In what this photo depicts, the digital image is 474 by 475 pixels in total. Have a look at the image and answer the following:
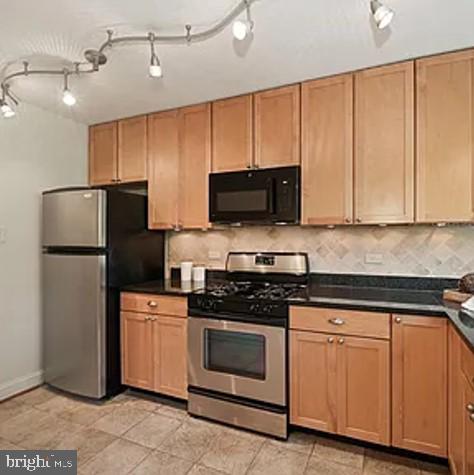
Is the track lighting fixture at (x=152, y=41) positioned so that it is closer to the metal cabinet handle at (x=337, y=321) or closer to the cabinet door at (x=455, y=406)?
the metal cabinet handle at (x=337, y=321)

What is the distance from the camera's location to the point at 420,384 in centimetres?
195

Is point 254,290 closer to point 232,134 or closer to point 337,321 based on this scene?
point 337,321

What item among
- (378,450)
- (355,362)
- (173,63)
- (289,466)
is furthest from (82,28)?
(378,450)

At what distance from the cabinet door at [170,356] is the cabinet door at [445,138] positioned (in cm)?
184

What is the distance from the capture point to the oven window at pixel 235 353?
2.34 metres

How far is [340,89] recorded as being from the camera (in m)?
2.45

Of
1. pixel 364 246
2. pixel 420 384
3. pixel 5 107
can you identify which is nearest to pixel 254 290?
pixel 364 246

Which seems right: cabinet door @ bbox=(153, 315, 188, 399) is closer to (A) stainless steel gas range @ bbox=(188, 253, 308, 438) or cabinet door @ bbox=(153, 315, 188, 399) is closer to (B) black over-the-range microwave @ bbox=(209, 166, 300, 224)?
(A) stainless steel gas range @ bbox=(188, 253, 308, 438)

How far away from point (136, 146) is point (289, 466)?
2.74 m

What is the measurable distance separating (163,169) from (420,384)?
2464mm

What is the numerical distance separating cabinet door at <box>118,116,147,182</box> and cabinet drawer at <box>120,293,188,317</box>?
109 cm

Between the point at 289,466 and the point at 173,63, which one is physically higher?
the point at 173,63

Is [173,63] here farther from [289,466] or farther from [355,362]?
[289,466]

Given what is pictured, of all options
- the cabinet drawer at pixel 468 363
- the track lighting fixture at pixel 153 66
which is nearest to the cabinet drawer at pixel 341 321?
the cabinet drawer at pixel 468 363
